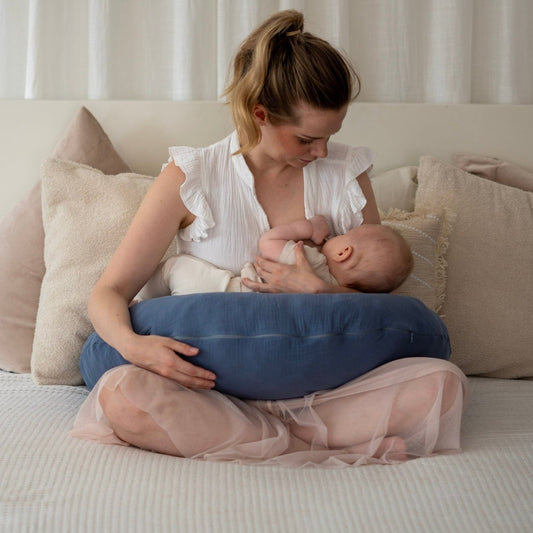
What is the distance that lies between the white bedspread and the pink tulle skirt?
58 mm

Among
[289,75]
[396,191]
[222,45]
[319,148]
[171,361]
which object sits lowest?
[171,361]

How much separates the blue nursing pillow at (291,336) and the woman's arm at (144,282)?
0.11 ft

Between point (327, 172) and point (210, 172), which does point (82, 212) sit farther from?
point (327, 172)

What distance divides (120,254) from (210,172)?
11.5 inches

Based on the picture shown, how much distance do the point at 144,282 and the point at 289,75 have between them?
0.55 meters

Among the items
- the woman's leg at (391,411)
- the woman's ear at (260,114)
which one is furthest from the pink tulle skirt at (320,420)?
the woman's ear at (260,114)

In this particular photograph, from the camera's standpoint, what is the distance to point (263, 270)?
1.67 metres

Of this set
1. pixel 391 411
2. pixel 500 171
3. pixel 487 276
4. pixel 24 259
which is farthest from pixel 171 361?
pixel 500 171

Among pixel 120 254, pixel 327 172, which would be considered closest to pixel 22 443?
pixel 120 254

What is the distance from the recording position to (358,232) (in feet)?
5.49

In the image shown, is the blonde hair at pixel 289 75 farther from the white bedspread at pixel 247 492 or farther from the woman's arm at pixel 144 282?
the white bedspread at pixel 247 492

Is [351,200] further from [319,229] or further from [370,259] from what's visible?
[370,259]

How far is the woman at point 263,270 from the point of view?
137 cm

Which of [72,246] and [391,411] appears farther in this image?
[72,246]
